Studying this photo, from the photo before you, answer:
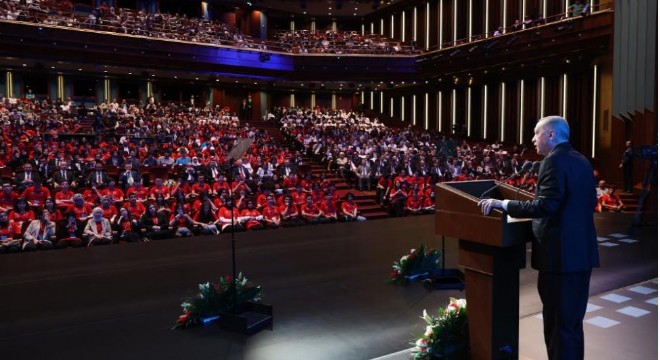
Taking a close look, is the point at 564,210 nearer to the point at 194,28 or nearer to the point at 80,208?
the point at 80,208

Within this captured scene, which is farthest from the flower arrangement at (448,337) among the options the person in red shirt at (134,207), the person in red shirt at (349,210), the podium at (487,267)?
the person in red shirt at (349,210)

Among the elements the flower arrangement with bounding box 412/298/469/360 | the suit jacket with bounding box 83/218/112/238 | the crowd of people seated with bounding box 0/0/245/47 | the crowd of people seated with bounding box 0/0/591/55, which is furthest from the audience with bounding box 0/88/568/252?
the crowd of people seated with bounding box 0/0/591/55

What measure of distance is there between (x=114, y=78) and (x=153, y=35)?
3.77 m

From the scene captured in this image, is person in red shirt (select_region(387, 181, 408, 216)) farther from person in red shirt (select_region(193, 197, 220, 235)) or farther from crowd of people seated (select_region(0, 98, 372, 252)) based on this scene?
person in red shirt (select_region(193, 197, 220, 235))

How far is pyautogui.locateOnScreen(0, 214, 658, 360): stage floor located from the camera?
353 cm

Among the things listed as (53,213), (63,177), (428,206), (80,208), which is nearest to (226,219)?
(80,208)

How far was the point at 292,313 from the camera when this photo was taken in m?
4.32

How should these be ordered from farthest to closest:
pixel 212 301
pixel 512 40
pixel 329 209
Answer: pixel 512 40 → pixel 329 209 → pixel 212 301

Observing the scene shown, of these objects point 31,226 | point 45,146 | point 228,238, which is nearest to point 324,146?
point 45,146

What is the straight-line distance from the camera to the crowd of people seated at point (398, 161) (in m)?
11.8

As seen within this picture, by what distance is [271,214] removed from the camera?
946 cm

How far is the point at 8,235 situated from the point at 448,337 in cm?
689

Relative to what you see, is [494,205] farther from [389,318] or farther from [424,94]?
Result: [424,94]

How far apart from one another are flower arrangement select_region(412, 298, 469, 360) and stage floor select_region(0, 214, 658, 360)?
33 cm
